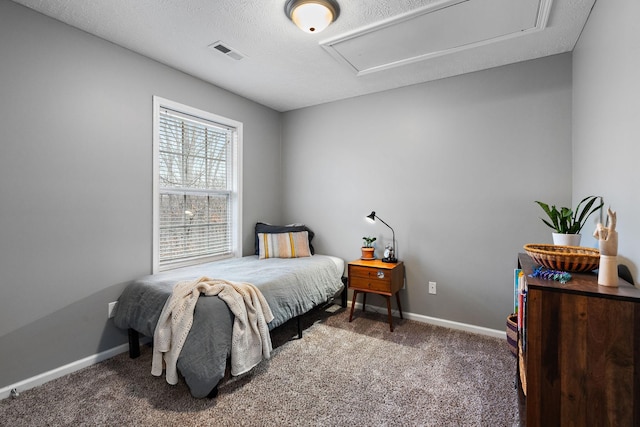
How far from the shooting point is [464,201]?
2.86 metres

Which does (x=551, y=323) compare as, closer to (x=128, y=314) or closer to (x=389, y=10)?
(x=389, y=10)

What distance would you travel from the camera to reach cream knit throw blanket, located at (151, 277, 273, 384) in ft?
5.94

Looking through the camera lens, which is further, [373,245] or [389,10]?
[373,245]

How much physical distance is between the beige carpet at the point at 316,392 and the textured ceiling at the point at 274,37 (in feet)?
8.12

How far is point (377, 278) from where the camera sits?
9.39ft

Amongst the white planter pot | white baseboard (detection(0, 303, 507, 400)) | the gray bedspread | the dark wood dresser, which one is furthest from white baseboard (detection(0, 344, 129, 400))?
the white planter pot

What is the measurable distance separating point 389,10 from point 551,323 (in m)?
1.97

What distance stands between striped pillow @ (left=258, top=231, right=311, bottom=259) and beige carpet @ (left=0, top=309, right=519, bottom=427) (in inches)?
40.9

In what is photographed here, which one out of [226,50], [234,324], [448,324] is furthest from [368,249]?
[226,50]

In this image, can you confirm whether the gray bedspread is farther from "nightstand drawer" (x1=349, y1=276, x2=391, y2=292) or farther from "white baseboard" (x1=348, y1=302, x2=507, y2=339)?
"white baseboard" (x1=348, y1=302, x2=507, y2=339)

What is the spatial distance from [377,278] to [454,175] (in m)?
1.27

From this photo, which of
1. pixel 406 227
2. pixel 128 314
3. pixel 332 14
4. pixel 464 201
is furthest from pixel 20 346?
pixel 464 201

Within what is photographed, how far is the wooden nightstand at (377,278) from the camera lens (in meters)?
2.82

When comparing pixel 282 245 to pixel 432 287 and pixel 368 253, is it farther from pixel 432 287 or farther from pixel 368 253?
pixel 432 287
